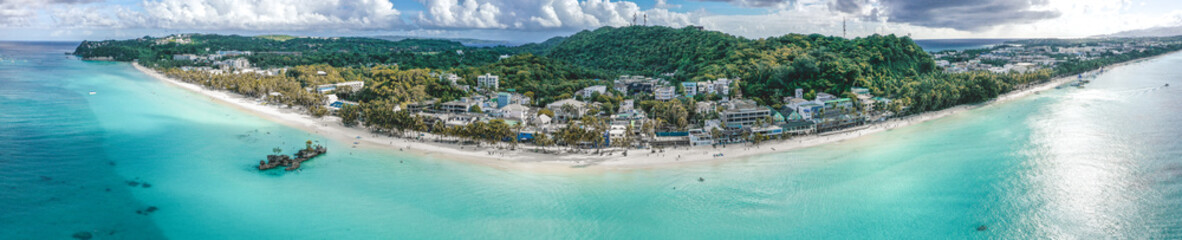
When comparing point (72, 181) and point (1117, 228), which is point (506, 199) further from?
point (1117, 228)

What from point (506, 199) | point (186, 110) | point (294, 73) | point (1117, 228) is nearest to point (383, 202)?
point (506, 199)

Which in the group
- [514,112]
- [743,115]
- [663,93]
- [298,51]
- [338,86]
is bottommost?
[743,115]

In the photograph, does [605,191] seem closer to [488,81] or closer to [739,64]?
[488,81]

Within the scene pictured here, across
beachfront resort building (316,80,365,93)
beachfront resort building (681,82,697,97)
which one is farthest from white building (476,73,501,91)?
beachfront resort building (681,82,697,97)

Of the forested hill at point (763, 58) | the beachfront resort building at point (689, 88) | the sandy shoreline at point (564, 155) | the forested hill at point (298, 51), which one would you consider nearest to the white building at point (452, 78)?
the sandy shoreline at point (564, 155)

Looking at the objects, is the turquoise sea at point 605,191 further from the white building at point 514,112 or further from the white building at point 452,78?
the white building at point 452,78

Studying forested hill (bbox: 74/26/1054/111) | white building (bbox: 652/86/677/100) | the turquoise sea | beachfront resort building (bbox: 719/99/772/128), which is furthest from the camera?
forested hill (bbox: 74/26/1054/111)

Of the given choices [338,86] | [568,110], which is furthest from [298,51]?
[568,110]

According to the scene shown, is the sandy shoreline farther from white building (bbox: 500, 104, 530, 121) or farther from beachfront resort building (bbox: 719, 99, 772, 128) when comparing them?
white building (bbox: 500, 104, 530, 121)
